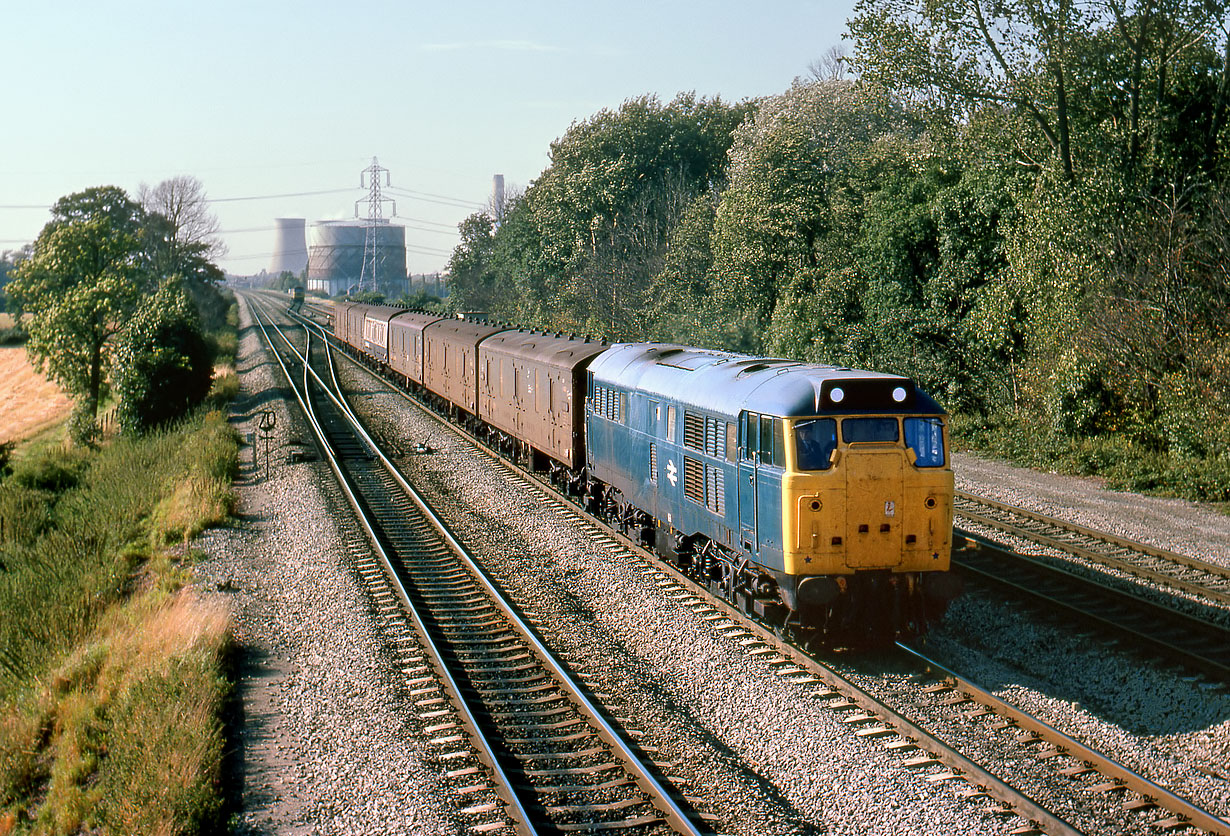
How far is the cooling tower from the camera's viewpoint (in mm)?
175750

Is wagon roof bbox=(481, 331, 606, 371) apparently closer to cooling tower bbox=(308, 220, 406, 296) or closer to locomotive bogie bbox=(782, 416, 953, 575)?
locomotive bogie bbox=(782, 416, 953, 575)

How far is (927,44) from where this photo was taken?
90.7 feet

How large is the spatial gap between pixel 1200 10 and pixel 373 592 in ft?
74.0

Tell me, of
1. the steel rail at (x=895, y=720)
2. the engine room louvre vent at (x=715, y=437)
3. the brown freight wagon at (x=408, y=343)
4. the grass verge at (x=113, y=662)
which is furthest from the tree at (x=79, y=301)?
the engine room louvre vent at (x=715, y=437)

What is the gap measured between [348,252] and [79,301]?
14408 cm

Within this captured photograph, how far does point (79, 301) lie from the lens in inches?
1533

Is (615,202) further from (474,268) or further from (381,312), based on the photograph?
(474,268)

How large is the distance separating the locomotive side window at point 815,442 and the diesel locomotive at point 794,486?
0.01 meters

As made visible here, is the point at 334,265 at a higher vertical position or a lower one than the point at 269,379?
higher

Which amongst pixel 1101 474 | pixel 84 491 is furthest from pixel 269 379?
pixel 1101 474

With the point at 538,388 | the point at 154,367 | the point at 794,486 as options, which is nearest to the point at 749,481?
the point at 794,486

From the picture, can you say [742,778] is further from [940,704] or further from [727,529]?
[727,529]

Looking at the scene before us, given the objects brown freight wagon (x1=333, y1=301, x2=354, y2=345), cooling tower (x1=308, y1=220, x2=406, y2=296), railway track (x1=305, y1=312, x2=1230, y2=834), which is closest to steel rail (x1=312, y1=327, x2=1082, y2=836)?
railway track (x1=305, y1=312, x2=1230, y2=834)

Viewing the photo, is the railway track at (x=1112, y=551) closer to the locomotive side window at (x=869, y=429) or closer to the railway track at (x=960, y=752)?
the railway track at (x=960, y=752)
